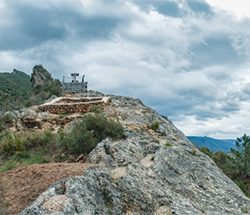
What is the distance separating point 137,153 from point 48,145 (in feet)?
15.7

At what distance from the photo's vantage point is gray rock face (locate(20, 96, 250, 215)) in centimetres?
419

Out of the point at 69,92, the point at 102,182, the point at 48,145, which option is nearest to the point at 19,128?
the point at 48,145

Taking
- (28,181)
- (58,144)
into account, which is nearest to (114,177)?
(28,181)

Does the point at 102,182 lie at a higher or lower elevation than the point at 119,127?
lower

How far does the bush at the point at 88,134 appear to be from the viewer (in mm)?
9133

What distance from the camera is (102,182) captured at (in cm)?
517

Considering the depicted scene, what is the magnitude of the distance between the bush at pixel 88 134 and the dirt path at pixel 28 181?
2.44 metres

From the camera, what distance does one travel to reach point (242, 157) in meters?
33.1

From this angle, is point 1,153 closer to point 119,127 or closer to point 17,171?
point 17,171

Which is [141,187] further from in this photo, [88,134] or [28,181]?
[88,134]

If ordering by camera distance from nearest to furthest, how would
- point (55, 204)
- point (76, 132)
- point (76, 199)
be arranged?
1. point (55, 204)
2. point (76, 199)
3. point (76, 132)

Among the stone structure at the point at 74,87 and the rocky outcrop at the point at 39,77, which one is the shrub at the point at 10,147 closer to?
the stone structure at the point at 74,87

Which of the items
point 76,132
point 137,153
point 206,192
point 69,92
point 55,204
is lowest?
point 206,192

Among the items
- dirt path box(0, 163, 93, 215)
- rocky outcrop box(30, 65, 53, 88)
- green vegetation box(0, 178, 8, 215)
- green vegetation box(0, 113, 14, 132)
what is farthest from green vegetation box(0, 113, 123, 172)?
rocky outcrop box(30, 65, 53, 88)
